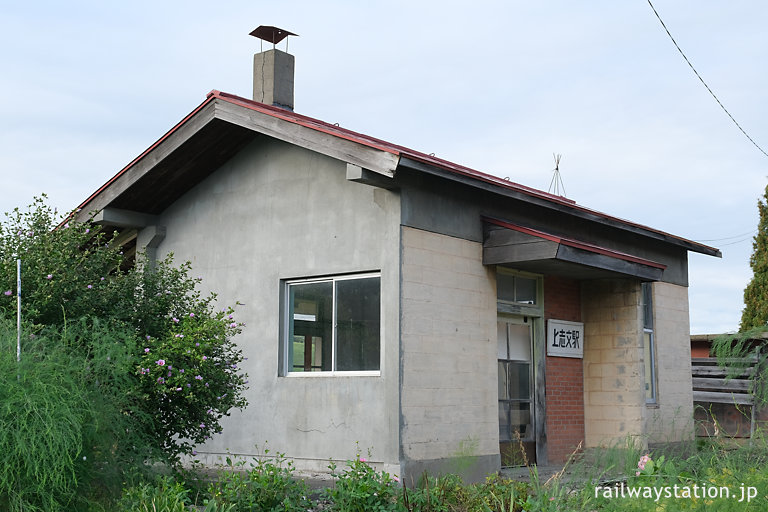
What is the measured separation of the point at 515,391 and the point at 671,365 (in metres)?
3.91

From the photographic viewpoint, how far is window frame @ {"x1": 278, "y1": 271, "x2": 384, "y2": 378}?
9.88 m

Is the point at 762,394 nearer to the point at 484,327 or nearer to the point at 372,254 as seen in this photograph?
the point at 484,327

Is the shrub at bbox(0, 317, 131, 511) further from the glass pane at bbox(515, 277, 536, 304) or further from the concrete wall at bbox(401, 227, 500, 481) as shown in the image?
the glass pane at bbox(515, 277, 536, 304)

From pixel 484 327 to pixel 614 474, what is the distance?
2.93 metres

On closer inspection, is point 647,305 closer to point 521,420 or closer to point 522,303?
point 522,303

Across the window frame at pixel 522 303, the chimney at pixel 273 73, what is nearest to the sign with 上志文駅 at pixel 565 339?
the window frame at pixel 522 303

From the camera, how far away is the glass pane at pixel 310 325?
10.5 metres

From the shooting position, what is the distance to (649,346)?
14023mm

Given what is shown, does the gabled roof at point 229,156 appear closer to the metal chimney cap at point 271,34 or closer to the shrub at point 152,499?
the metal chimney cap at point 271,34

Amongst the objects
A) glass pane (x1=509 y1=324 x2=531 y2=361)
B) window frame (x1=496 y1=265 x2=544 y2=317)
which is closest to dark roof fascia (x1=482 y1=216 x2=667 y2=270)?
window frame (x1=496 y1=265 x2=544 y2=317)

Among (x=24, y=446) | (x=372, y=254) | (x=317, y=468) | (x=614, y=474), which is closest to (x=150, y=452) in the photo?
(x=24, y=446)

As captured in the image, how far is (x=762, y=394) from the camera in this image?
50.7 feet

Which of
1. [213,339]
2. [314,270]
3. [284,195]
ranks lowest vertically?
[213,339]

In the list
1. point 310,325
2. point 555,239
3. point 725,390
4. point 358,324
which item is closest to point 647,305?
point 725,390
